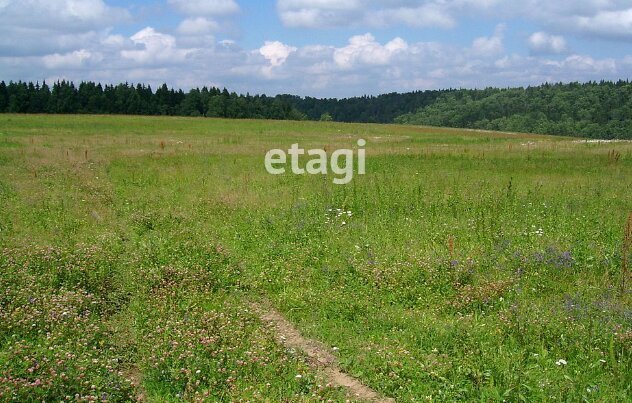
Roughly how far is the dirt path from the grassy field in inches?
5.4

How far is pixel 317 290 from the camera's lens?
29.2 feet

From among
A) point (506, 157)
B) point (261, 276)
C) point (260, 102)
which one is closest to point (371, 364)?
point (261, 276)

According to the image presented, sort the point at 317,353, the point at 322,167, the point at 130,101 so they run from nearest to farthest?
the point at 317,353 → the point at 322,167 → the point at 130,101

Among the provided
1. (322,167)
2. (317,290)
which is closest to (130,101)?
(322,167)

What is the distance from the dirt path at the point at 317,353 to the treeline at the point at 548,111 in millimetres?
118399

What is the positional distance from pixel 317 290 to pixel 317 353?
2.09 meters

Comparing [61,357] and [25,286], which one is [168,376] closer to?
[61,357]

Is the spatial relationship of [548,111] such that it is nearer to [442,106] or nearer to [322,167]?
[442,106]

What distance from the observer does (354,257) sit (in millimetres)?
10133

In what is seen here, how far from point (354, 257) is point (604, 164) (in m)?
17.0

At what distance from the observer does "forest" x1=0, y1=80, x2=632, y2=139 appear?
104 metres

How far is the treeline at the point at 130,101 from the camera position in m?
101

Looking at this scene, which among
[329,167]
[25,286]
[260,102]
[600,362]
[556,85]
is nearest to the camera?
[600,362]

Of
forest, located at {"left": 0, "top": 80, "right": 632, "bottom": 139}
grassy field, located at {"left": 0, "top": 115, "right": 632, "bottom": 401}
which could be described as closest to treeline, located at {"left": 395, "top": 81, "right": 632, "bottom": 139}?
forest, located at {"left": 0, "top": 80, "right": 632, "bottom": 139}
